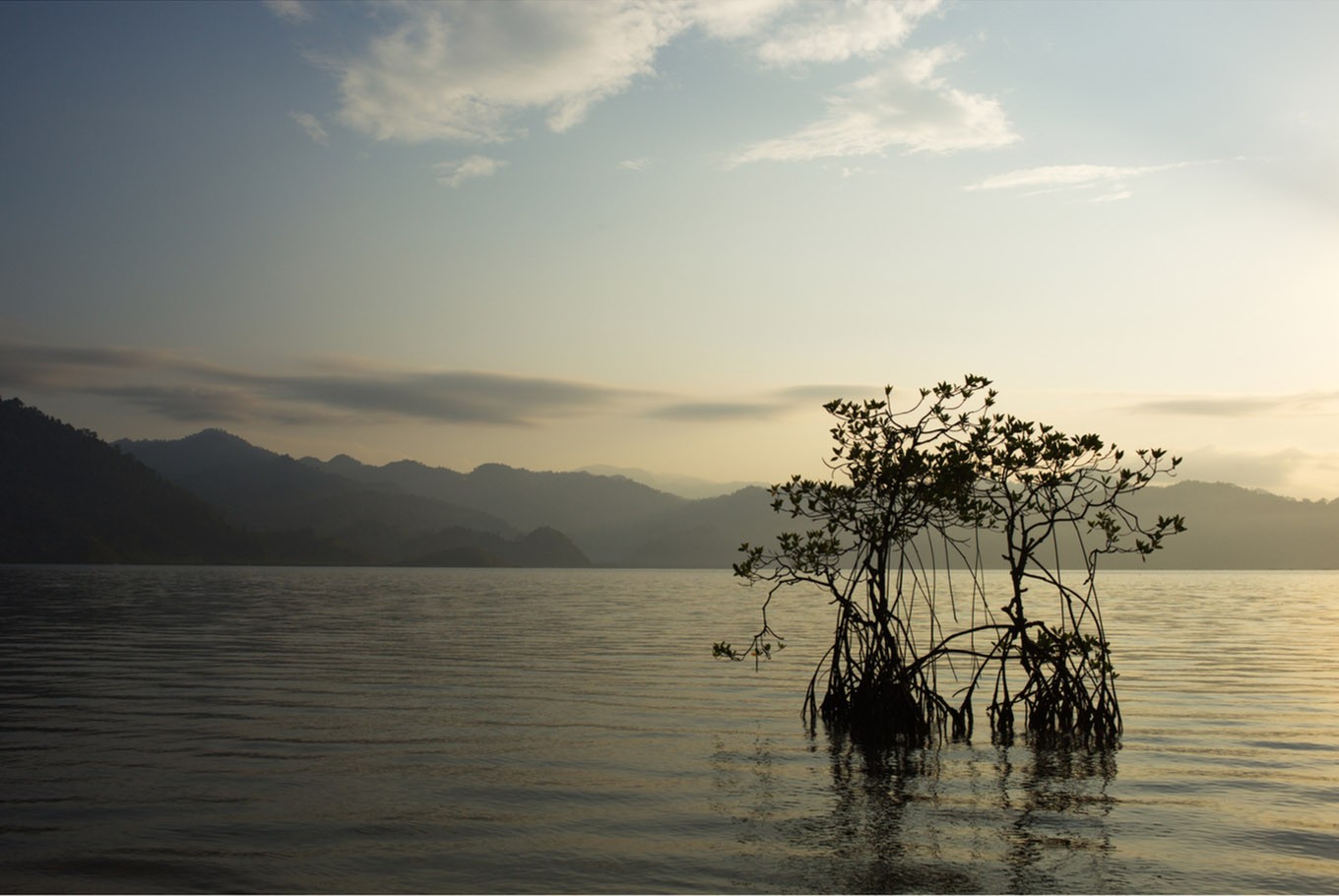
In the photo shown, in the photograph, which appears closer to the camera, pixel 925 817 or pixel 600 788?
pixel 925 817

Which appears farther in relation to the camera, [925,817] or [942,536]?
[942,536]

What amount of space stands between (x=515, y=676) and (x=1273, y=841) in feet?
63.5

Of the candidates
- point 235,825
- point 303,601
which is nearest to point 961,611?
point 303,601

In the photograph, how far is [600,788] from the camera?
46.0ft

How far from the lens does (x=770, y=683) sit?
26531mm

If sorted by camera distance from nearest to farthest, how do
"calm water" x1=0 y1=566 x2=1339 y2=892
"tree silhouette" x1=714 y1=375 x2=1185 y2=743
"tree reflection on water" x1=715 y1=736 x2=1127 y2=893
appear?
"tree reflection on water" x1=715 y1=736 x2=1127 y2=893 < "calm water" x1=0 y1=566 x2=1339 y2=892 < "tree silhouette" x1=714 y1=375 x2=1185 y2=743

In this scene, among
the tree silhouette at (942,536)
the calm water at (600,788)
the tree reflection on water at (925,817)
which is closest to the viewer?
the tree reflection on water at (925,817)

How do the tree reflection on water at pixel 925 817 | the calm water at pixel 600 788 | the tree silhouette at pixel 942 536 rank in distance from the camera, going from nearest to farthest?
the tree reflection on water at pixel 925 817 → the calm water at pixel 600 788 → the tree silhouette at pixel 942 536

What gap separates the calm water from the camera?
10305mm

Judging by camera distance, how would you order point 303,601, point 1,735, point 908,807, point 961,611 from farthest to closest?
point 303,601 → point 961,611 → point 1,735 → point 908,807

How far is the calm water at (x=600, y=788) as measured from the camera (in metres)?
10.3

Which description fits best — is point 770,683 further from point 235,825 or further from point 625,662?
point 235,825

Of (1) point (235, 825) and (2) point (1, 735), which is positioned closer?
(1) point (235, 825)

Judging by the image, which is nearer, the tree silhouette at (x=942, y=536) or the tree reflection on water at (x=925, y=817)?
the tree reflection on water at (x=925, y=817)
